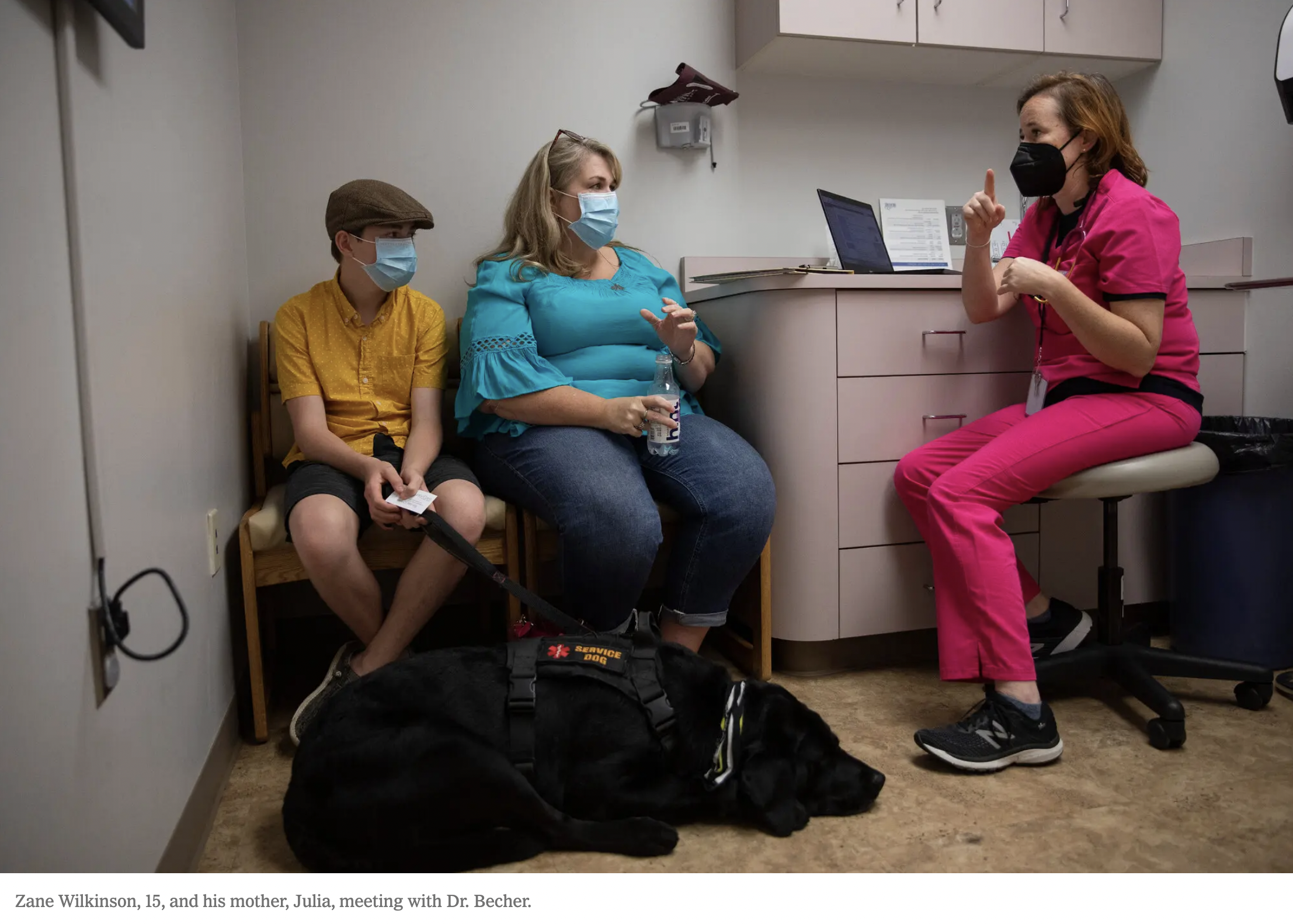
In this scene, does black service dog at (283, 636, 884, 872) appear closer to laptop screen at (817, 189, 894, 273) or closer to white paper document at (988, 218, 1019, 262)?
laptop screen at (817, 189, 894, 273)

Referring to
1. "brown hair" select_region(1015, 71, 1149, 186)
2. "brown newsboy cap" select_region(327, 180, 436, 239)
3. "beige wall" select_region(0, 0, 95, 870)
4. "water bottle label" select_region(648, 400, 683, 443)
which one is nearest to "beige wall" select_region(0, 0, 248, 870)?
"beige wall" select_region(0, 0, 95, 870)

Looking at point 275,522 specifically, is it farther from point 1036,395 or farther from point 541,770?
point 1036,395

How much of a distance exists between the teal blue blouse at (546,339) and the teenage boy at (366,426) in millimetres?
108

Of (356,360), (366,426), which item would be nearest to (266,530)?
(366,426)

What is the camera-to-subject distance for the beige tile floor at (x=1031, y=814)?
3.98ft

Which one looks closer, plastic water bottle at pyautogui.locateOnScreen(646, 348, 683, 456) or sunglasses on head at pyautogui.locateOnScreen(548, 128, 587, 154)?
plastic water bottle at pyautogui.locateOnScreen(646, 348, 683, 456)

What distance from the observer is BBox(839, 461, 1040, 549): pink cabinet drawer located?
1.92 meters

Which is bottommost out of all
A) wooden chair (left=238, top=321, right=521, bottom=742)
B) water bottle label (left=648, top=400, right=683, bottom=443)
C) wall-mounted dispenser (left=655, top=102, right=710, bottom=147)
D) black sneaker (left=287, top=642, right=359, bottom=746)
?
black sneaker (left=287, top=642, right=359, bottom=746)

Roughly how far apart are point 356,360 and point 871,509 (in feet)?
3.80

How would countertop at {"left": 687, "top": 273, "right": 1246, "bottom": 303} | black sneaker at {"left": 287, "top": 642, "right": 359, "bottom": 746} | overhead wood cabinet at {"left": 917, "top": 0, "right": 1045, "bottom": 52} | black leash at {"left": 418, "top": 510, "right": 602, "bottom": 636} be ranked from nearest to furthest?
1. black leash at {"left": 418, "top": 510, "right": 602, "bottom": 636}
2. black sneaker at {"left": 287, "top": 642, "right": 359, "bottom": 746}
3. countertop at {"left": 687, "top": 273, "right": 1246, "bottom": 303}
4. overhead wood cabinet at {"left": 917, "top": 0, "right": 1045, "bottom": 52}

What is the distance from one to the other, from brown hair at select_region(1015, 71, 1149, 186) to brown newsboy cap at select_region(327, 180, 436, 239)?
1.28 metres

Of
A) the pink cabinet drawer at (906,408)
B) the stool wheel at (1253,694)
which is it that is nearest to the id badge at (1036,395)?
the pink cabinet drawer at (906,408)

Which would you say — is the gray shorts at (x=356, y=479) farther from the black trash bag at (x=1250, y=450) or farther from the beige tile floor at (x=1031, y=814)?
the black trash bag at (x=1250, y=450)

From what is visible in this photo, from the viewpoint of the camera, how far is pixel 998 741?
1505 millimetres
